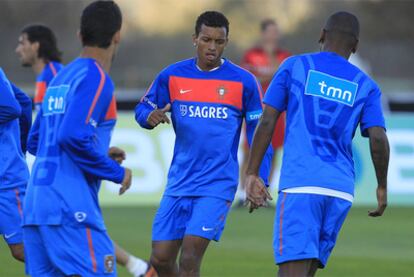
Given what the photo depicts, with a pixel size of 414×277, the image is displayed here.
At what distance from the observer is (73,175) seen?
688cm

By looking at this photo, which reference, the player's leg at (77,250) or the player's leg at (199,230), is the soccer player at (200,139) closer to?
the player's leg at (199,230)

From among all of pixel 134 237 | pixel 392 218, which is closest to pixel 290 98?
pixel 134 237

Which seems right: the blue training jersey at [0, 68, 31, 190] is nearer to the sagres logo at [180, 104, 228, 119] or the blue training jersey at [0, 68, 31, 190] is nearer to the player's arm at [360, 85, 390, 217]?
the sagres logo at [180, 104, 228, 119]

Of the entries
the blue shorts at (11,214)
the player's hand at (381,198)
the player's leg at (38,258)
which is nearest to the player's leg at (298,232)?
the player's hand at (381,198)

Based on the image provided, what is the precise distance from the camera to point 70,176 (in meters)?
6.88

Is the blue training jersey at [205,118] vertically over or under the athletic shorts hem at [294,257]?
over

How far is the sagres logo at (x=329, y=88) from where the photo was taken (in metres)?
A: 7.68

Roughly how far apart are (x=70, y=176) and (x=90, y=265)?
0.56 meters

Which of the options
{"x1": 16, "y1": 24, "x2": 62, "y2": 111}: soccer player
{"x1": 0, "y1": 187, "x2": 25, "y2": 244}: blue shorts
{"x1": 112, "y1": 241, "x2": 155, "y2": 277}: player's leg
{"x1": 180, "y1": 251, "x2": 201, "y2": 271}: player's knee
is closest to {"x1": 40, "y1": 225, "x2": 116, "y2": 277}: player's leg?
{"x1": 180, "y1": 251, "x2": 201, "y2": 271}: player's knee

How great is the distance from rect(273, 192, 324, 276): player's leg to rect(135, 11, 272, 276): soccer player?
116 centimetres

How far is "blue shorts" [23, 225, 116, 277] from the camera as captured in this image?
6.79 m

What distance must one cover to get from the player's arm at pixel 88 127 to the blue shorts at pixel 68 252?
1.27 feet

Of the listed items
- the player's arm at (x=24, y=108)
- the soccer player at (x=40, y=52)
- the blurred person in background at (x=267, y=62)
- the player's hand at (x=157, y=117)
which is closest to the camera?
the player's hand at (x=157, y=117)

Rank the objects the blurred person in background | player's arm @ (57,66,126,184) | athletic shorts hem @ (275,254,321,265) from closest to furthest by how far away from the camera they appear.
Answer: player's arm @ (57,66,126,184) < athletic shorts hem @ (275,254,321,265) < the blurred person in background
